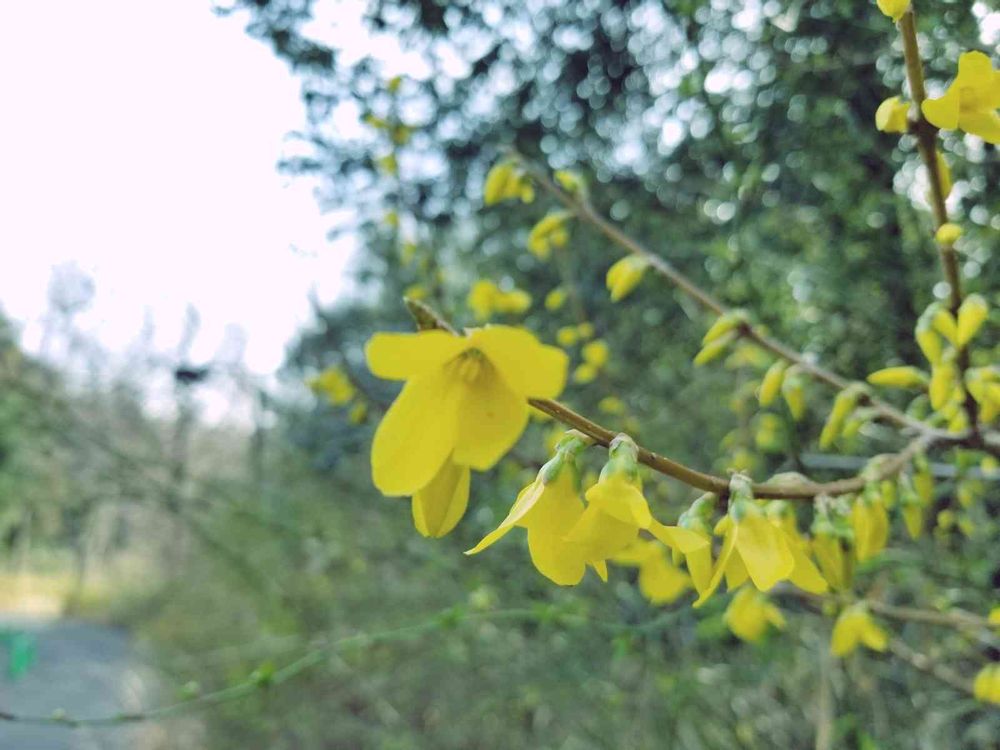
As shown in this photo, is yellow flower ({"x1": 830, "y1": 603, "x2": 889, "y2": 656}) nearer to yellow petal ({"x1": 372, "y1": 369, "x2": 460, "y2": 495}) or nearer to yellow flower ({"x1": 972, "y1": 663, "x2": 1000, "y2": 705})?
yellow flower ({"x1": 972, "y1": 663, "x2": 1000, "y2": 705})

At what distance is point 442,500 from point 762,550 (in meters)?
0.24

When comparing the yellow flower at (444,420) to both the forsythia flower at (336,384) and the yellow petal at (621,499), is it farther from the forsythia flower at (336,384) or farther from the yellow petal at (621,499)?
the forsythia flower at (336,384)

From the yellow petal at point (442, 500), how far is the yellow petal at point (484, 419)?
3 centimetres

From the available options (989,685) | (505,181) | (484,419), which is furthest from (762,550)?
(505,181)

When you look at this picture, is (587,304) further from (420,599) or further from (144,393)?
(144,393)

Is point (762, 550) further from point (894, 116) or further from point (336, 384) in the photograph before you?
point (336, 384)

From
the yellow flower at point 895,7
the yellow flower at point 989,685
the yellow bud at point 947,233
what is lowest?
the yellow flower at point 989,685

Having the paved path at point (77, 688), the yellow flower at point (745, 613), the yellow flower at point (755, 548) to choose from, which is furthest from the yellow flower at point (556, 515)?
the paved path at point (77, 688)

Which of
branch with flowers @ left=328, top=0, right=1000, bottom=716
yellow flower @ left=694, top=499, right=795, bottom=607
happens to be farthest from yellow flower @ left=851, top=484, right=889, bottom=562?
yellow flower @ left=694, top=499, right=795, bottom=607

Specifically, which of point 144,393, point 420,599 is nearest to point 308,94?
point 420,599

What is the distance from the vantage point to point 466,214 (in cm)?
227

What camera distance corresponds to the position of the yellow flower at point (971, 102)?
560 millimetres

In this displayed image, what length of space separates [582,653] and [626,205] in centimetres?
A: 125

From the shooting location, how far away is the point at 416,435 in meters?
0.51
